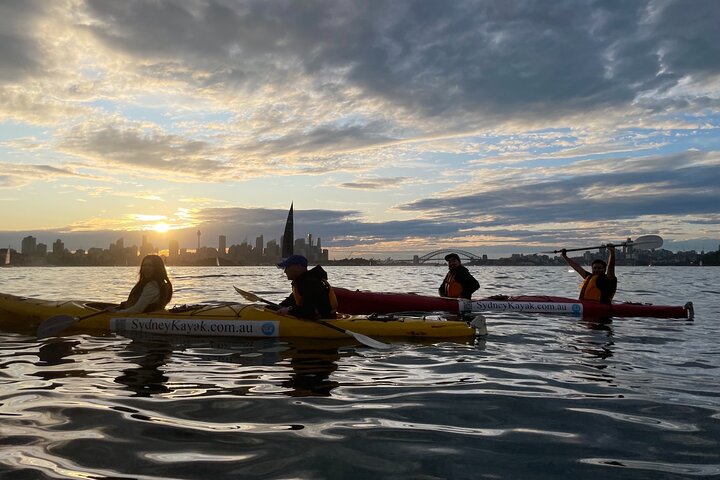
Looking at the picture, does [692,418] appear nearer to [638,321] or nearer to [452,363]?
[452,363]

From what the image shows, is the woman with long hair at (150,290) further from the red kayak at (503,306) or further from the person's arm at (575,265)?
the person's arm at (575,265)

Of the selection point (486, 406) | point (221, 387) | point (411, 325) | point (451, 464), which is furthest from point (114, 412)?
point (411, 325)

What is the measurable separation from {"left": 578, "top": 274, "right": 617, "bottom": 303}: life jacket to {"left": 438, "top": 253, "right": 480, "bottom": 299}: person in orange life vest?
114 inches

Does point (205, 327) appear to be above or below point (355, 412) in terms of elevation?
above

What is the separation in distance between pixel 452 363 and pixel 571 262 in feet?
31.1

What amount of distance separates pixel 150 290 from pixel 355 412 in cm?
632

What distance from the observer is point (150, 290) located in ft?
32.0

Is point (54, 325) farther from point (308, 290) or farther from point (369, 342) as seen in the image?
point (369, 342)

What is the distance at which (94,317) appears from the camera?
9.74 metres

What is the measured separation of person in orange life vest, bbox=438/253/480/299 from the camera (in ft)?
46.3

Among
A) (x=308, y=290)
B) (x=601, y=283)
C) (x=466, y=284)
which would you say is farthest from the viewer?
(x=466, y=284)

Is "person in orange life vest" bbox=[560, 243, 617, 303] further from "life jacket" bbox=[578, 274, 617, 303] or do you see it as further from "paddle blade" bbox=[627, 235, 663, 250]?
"paddle blade" bbox=[627, 235, 663, 250]

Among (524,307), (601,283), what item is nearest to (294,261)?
→ (524,307)

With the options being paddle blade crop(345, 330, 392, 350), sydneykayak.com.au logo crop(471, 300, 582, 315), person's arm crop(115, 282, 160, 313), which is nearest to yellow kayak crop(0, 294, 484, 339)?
person's arm crop(115, 282, 160, 313)
